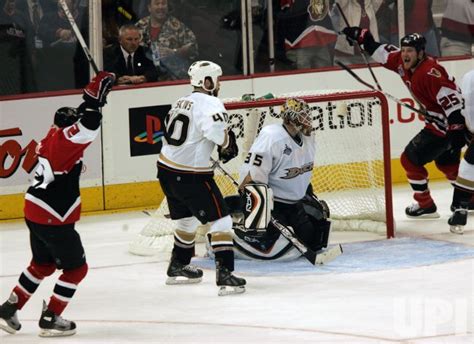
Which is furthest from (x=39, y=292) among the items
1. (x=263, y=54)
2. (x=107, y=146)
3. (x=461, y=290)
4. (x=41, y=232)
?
(x=263, y=54)

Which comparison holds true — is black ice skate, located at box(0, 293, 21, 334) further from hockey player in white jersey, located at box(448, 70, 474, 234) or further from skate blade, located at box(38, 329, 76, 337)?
hockey player in white jersey, located at box(448, 70, 474, 234)

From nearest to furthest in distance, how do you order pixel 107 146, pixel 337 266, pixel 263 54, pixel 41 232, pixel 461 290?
pixel 41 232 → pixel 461 290 → pixel 337 266 → pixel 107 146 → pixel 263 54

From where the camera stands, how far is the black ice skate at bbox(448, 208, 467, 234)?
26.2ft

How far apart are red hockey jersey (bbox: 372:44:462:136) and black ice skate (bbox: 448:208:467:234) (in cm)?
61

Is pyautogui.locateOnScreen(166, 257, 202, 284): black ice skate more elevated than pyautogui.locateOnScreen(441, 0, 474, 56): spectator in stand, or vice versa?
pyautogui.locateOnScreen(441, 0, 474, 56): spectator in stand

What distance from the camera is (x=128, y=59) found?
946cm

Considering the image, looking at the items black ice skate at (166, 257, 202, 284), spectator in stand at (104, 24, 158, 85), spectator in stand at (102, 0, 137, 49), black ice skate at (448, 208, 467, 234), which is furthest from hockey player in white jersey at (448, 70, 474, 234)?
spectator in stand at (102, 0, 137, 49)

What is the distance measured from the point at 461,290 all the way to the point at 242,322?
3.91 ft

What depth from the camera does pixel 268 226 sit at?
23.9 ft

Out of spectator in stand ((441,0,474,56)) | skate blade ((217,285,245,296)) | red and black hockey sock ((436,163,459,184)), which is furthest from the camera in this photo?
spectator in stand ((441,0,474,56))

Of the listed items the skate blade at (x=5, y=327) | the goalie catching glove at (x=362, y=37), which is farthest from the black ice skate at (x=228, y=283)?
the goalie catching glove at (x=362, y=37)

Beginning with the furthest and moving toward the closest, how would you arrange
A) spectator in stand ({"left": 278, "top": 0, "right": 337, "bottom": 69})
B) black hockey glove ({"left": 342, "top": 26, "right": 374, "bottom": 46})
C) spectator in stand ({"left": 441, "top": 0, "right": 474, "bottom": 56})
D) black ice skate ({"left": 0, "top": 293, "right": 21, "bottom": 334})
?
1. spectator in stand ({"left": 441, "top": 0, "right": 474, "bottom": 56})
2. spectator in stand ({"left": 278, "top": 0, "right": 337, "bottom": 69})
3. black hockey glove ({"left": 342, "top": 26, "right": 374, "bottom": 46})
4. black ice skate ({"left": 0, "top": 293, "right": 21, "bottom": 334})

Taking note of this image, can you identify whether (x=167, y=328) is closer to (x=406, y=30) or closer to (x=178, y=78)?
(x=178, y=78)

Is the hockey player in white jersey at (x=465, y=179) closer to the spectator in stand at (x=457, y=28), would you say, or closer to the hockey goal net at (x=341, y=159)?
the hockey goal net at (x=341, y=159)
